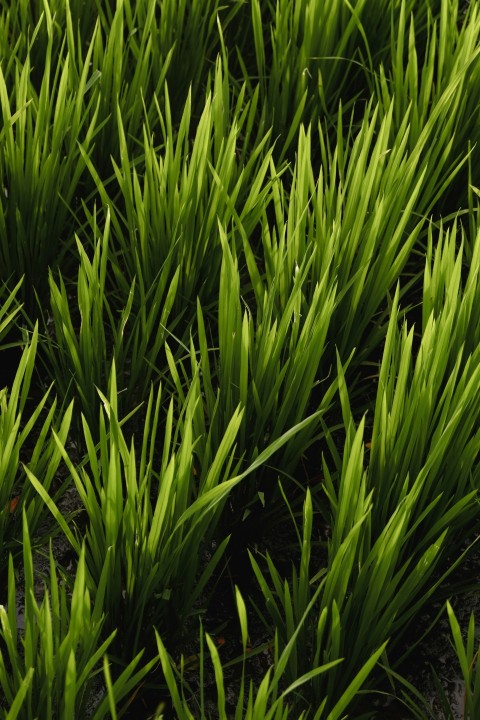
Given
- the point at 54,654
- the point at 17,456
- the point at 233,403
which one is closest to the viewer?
the point at 54,654

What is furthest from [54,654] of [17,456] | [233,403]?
[233,403]

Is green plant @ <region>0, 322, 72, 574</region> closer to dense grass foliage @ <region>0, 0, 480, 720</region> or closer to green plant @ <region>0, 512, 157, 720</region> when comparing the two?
dense grass foliage @ <region>0, 0, 480, 720</region>

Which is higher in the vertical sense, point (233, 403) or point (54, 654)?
point (233, 403)

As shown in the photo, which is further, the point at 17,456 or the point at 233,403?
the point at 233,403

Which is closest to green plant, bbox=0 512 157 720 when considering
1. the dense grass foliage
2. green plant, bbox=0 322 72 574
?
the dense grass foliage

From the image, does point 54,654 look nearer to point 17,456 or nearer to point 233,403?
point 17,456

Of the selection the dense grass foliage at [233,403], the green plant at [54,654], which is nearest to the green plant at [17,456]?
the dense grass foliage at [233,403]

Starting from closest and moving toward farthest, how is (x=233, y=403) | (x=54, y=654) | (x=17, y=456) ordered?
(x=54, y=654) < (x=17, y=456) < (x=233, y=403)

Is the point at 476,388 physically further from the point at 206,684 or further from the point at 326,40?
the point at 326,40
